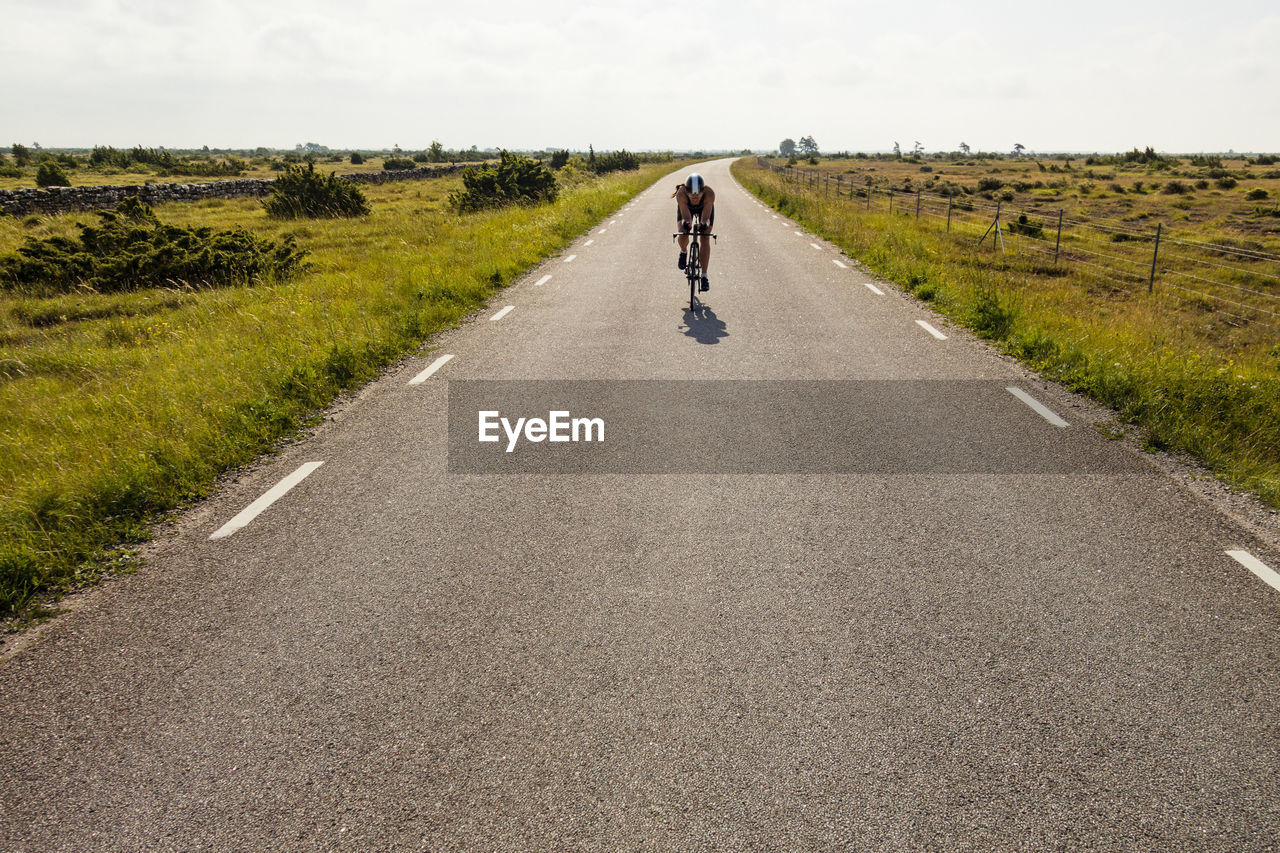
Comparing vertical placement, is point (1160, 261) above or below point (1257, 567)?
above

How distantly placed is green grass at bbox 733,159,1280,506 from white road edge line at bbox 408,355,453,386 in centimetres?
684

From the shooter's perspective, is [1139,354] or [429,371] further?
[429,371]

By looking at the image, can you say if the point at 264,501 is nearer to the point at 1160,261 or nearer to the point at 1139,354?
the point at 1139,354

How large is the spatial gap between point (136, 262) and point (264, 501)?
1234cm

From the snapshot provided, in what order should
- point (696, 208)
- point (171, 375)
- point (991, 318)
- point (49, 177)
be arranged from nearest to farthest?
point (171, 375)
point (991, 318)
point (696, 208)
point (49, 177)

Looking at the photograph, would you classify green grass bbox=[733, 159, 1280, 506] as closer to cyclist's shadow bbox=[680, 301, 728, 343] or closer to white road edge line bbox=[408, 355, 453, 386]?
cyclist's shadow bbox=[680, 301, 728, 343]

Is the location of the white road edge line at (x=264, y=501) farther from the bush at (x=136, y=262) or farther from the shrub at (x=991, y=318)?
the bush at (x=136, y=262)

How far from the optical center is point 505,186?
90.0 ft

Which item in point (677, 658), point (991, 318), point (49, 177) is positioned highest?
point (49, 177)

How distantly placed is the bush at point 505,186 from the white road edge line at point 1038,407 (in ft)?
74.5

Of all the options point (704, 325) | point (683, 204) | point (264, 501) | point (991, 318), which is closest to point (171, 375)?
point (264, 501)

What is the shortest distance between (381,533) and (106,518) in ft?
6.13

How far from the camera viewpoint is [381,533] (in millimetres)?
4422

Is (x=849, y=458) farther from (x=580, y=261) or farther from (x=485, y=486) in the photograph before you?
(x=580, y=261)
